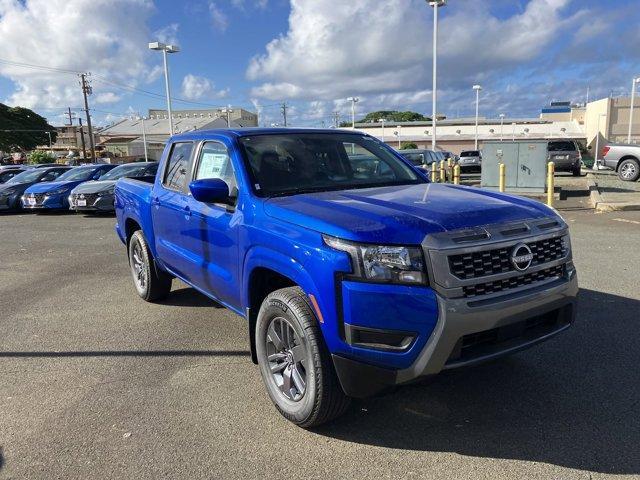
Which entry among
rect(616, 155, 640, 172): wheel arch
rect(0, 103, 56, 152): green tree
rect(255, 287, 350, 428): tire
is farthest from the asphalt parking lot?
rect(0, 103, 56, 152): green tree

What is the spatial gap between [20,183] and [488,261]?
17.8 meters

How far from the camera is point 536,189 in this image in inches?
589

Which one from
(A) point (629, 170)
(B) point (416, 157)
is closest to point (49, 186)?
(B) point (416, 157)

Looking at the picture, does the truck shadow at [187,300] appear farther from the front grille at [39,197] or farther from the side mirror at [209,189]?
the front grille at [39,197]

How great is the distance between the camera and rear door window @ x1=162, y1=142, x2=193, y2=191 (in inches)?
187

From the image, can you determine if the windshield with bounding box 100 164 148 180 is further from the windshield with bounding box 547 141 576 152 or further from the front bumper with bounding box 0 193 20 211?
the windshield with bounding box 547 141 576 152

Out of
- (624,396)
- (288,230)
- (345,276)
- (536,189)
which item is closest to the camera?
(345,276)

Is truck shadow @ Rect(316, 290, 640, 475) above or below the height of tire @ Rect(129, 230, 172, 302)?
below

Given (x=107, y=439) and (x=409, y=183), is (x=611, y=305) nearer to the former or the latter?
(x=409, y=183)

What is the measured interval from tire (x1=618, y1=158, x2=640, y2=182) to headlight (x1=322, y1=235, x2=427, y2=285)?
18.9 meters

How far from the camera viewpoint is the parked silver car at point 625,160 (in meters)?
18.2

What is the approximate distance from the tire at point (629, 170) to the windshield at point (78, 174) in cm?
1795

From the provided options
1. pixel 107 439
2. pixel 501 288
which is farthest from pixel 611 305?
pixel 107 439

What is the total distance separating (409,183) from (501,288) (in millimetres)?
1566
